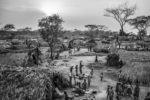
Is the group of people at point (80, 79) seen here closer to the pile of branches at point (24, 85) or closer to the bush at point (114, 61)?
the pile of branches at point (24, 85)

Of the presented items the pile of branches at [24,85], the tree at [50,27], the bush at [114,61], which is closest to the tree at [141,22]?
the tree at [50,27]

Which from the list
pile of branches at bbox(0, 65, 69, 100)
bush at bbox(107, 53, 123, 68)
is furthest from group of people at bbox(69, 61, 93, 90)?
bush at bbox(107, 53, 123, 68)

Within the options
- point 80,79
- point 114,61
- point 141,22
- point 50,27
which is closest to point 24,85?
point 80,79

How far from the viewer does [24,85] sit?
7.92 m

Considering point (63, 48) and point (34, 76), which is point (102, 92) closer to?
point (34, 76)

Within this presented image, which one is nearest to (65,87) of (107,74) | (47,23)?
(107,74)

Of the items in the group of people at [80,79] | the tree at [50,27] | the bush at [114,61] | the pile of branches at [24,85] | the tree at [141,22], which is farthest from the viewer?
the tree at [141,22]

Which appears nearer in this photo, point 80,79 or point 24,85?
point 24,85

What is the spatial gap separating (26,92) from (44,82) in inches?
46.1

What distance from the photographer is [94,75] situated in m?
14.0

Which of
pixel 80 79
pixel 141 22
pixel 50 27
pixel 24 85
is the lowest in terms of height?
pixel 80 79

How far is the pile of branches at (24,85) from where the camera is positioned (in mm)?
7504

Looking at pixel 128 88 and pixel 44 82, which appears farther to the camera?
pixel 128 88

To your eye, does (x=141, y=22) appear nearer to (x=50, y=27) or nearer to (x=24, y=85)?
(x=50, y=27)
